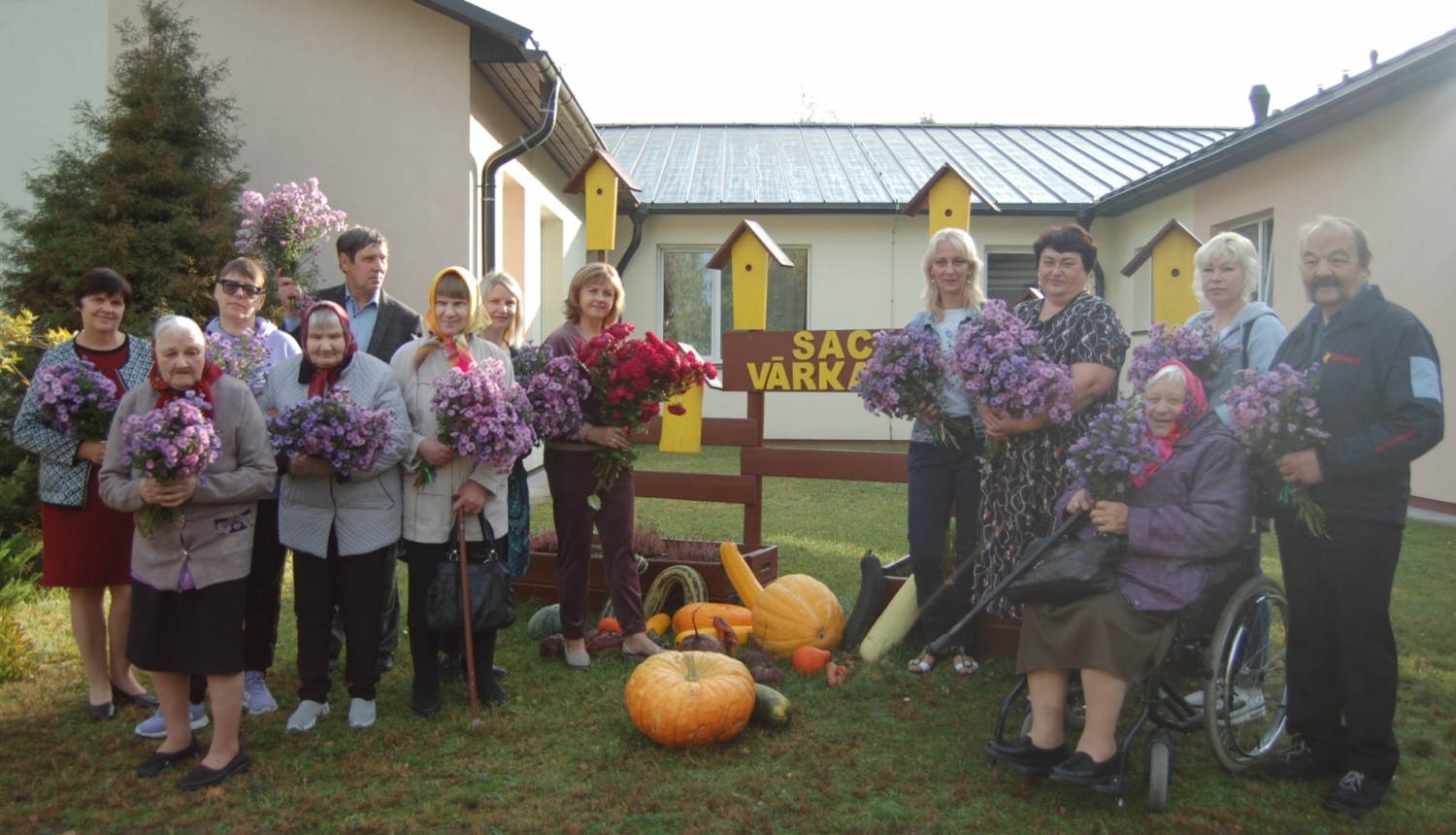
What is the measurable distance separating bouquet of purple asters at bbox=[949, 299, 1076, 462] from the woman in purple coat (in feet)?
1.63

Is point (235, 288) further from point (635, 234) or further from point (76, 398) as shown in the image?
point (635, 234)

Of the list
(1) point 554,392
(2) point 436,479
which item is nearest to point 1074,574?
(1) point 554,392

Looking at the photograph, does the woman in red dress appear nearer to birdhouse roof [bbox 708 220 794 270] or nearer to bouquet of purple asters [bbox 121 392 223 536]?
bouquet of purple asters [bbox 121 392 223 536]

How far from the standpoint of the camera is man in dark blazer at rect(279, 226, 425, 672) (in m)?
4.76

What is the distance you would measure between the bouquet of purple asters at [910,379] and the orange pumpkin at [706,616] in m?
1.49

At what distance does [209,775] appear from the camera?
11.9ft

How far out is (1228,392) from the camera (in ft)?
11.7

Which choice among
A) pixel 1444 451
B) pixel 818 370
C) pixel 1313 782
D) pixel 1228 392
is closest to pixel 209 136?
pixel 818 370

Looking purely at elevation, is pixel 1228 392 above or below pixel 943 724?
above

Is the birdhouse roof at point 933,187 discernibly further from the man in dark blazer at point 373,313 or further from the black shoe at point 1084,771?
the black shoe at point 1084,771

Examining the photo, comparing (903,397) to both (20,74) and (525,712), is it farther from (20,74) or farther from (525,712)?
(20,74)

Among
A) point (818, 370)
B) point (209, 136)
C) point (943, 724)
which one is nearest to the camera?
point (943, 724)

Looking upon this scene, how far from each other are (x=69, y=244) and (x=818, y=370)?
5.67 metres

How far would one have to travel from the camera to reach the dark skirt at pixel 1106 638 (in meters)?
3.40
